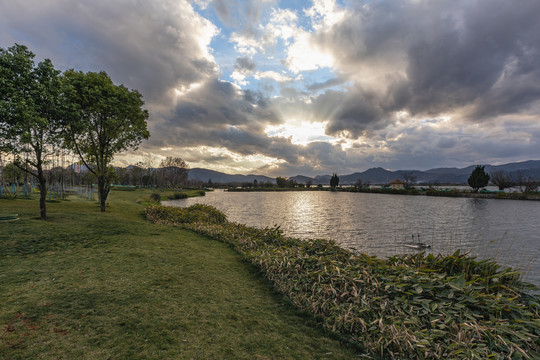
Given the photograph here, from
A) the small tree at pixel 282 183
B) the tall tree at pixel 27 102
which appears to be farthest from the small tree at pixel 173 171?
the tall tree at pixel 27 102

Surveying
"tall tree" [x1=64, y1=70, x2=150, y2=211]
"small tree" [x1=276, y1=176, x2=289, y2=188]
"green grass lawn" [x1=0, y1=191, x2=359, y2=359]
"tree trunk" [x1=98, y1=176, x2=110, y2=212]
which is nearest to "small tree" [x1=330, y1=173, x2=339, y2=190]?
"small tree" [x1=276, y1=176, x2=289, y2=188]

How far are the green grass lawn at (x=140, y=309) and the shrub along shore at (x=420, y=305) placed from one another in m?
0.53

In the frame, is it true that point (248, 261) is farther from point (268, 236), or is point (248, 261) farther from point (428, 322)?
point (428, 322)

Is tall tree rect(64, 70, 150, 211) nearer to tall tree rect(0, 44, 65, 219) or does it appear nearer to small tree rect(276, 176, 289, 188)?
tall tree rect(0, 44, 65, 219)

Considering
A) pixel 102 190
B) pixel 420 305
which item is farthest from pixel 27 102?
pixel 420 305

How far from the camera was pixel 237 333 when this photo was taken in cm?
407

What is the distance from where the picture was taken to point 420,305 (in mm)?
4266

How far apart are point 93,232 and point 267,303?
988cm

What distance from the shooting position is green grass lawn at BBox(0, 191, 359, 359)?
3400mm

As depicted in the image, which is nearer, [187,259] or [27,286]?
[27,286]

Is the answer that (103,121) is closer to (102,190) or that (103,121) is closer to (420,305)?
(102,190)

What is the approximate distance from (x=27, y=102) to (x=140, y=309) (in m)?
12.1

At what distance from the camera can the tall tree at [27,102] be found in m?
9.53

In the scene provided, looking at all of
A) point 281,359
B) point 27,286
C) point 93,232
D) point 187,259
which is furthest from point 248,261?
point 93,232
